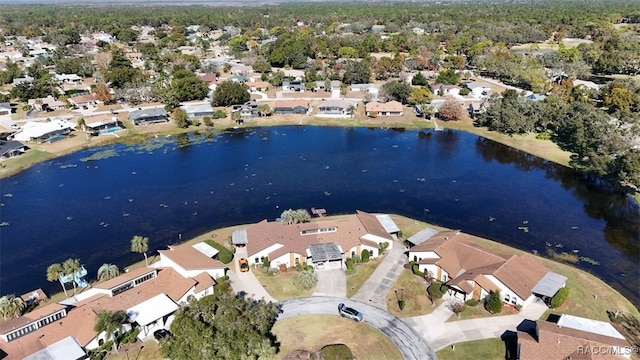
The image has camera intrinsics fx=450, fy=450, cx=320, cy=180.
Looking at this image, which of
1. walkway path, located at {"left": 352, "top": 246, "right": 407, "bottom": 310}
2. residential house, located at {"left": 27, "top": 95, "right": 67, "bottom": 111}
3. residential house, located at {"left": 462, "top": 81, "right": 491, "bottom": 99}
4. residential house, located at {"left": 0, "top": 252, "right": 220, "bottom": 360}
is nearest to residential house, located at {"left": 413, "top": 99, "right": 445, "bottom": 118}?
residential house, located at {"left": 462, "top": 81, "right": 491, "bottom": 99}

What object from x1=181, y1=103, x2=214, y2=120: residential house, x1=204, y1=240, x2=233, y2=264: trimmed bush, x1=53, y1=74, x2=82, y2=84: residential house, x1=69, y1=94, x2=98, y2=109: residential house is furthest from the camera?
x1=53, y1=74, x2=82, y2=84: residential house

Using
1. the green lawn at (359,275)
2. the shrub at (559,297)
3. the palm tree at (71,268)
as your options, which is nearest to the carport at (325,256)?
the green lawn at (359,275)

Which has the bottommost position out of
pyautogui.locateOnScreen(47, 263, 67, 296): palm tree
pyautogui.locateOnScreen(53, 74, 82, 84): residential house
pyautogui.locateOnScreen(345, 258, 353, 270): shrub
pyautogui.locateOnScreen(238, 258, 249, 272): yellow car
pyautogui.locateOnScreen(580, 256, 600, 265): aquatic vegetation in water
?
pyautogui.locateOnScreen(580, 256, 600, 265): aquatic vegetation in water

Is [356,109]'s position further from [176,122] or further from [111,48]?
[111,48]

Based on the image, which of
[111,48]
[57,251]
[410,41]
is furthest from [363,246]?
[111,48]

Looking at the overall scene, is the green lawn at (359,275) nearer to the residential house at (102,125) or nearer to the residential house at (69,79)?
the residential house at (102,125)

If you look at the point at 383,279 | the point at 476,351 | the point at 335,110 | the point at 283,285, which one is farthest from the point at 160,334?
the point at 335,110

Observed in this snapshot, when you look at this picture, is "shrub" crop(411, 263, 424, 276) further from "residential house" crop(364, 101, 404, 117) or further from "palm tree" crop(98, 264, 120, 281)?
"residential house" crop(364, 101, 404, 117)

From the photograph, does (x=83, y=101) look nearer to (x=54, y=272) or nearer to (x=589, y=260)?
(x=54, y=272)
